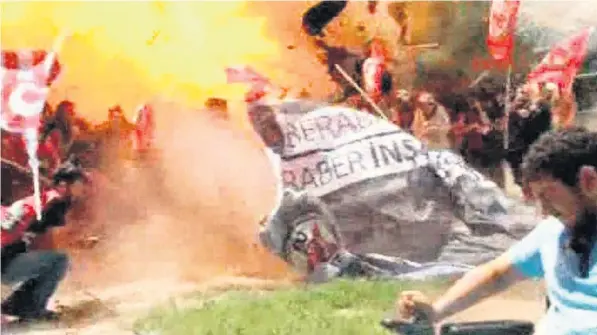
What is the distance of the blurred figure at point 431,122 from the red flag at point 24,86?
0.55m

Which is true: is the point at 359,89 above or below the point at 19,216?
above

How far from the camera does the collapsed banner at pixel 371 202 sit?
5.50 ft

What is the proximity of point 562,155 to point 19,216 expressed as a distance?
2.68 ft

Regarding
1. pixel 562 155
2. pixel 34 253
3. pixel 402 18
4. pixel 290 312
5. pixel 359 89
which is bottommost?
pixel 290 312

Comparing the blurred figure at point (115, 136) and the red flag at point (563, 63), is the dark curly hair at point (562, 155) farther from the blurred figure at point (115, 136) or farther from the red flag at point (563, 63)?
the blurred figure at point (115, 136)

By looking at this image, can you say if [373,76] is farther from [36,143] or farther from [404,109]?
[36,143]

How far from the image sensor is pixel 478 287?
1651 mm

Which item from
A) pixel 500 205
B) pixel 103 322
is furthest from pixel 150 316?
pixel 500 205

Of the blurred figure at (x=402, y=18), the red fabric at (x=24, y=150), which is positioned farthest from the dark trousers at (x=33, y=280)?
the blurred figure at (x=402, y=18)

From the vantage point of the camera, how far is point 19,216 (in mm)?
1707

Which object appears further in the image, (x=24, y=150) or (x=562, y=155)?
(x=24, y=150)

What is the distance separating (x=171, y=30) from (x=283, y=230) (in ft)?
1.15

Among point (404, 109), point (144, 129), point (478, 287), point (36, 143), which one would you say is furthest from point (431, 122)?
point (36, 143)

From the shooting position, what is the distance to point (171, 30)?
5.60ft
